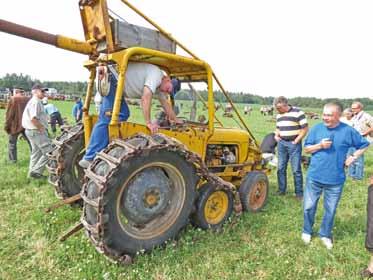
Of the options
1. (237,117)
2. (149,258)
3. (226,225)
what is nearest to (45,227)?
(149,258)

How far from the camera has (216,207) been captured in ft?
13.6

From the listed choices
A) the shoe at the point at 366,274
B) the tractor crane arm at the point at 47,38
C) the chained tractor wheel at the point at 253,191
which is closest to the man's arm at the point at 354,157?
the shoe at the point at 366,274

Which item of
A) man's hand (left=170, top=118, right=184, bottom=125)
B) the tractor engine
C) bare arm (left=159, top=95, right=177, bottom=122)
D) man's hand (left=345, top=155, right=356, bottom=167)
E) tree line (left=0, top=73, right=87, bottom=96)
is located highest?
tree line (left=0, top=73, right=87, bottom=96)

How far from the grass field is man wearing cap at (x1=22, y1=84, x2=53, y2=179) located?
5.21 feet

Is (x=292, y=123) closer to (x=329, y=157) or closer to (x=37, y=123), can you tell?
(x=329, y=157)

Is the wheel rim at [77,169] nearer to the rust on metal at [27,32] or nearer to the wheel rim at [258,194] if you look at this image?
the rust on metal at [27,32]

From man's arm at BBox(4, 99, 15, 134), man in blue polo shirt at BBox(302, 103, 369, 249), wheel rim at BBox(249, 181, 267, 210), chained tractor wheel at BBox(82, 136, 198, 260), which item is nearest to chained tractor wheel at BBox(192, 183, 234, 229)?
chained tractor wheel at BBox(82, 136, 198, 260)

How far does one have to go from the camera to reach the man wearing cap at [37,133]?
6.44 metres

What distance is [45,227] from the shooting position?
4051 mm

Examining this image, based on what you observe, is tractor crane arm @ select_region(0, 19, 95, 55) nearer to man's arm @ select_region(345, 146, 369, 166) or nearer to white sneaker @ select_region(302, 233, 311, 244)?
man's arm @ select_region(345, 146, 369, 166)

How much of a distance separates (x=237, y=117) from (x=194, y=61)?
58.5 inches

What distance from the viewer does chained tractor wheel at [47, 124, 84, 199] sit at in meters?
4.70

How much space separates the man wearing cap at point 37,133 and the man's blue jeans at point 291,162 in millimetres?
4633

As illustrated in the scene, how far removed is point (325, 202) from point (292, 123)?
2136mm
